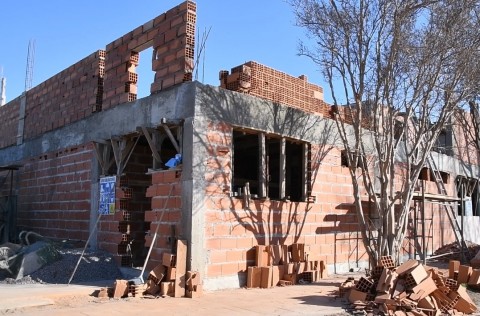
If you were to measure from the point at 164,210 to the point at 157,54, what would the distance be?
11.5 feet

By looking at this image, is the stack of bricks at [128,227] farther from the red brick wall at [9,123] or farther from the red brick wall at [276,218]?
the red brick wall at [9,123]

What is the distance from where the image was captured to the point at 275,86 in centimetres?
1199

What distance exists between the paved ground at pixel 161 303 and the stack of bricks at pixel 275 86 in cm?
447

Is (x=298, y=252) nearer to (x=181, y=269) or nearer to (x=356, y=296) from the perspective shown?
(x=356, y=296)

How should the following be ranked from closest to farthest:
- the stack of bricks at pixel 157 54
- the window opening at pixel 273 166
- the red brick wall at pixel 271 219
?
the red brick wall at pixel 271 219 → the stack of bricks at pixel 157 54 → the window opening at pixel 273 166

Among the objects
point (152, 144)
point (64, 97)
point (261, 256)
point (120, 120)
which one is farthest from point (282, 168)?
point (64, 97)

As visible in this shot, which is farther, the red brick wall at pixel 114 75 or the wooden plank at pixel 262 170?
the wooden plank at pixel 262 170

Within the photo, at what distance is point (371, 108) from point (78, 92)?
7.76 m

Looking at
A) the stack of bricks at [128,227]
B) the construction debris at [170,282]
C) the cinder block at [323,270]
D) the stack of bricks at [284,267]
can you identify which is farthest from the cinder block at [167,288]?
the cinder block at [323,270]

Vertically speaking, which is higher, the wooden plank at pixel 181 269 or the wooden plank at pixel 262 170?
the wooden plank at pixel 262 170

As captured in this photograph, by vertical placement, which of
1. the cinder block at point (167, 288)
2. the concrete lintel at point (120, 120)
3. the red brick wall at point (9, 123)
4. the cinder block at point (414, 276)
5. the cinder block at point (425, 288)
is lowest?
the cinder block at point (167, 288)

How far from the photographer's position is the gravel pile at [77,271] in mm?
10125

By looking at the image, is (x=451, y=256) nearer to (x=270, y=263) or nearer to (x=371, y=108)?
(x=371, y=108)

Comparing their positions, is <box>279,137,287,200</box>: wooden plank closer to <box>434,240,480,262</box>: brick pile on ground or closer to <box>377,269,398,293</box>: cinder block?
<box>377,269,398,293</box>: cinder block
